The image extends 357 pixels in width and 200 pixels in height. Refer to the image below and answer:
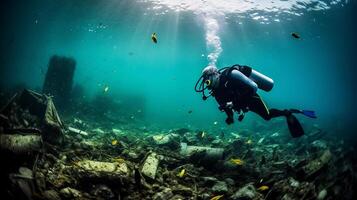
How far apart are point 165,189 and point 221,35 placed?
1226 inches

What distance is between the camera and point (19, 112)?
939cm

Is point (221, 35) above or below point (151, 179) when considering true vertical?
below

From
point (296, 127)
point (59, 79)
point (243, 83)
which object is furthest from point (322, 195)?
point (59, 79)

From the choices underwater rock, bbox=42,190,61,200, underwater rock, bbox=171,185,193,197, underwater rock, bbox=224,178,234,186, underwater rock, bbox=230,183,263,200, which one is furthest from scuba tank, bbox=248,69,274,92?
underwater rock, bbox=42,190,61,200

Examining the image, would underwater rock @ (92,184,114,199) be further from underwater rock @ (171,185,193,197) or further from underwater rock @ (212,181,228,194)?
underwater rock @ (212,181,228,194)

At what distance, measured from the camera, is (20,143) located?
4832 mm

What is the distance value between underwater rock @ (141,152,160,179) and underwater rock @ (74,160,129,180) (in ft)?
1.90

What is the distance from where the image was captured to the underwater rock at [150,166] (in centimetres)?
560

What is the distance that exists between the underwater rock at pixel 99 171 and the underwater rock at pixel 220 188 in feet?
6.38

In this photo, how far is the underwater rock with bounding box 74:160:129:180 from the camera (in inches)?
192

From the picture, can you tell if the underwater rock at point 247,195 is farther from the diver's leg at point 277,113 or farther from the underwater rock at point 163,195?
the diver's leg at point 277,113

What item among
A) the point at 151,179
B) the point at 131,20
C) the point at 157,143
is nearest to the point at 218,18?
the point at 131,20

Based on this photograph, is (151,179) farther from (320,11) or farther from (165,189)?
(320,11)

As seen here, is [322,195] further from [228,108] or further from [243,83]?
[243,83]
